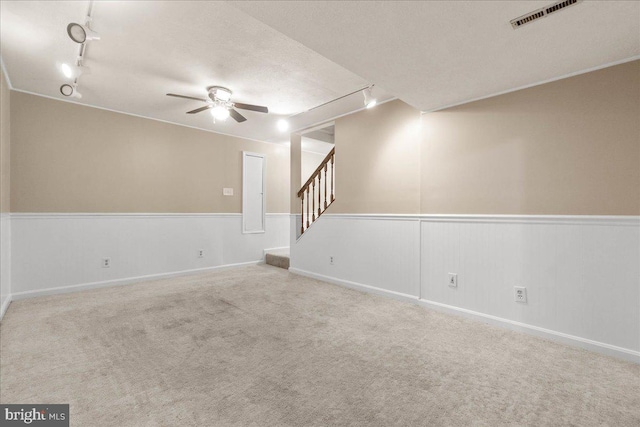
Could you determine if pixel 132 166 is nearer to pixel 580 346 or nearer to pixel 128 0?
pixel 128 0

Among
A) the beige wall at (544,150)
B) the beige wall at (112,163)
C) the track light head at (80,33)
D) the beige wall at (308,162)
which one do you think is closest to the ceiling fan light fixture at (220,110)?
the track light head at (80,33)

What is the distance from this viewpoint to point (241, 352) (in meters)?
2.23

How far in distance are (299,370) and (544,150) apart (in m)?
2.77

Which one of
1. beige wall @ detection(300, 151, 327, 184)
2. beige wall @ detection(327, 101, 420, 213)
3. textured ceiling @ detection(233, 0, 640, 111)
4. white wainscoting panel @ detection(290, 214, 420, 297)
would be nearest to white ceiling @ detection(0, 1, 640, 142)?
textured ceiling @ detection(233, 0, 640, 111)

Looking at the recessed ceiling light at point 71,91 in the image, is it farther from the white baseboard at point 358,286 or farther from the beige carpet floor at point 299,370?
the white baseboard at point 358,286

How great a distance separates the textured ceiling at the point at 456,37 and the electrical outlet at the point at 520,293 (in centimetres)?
189

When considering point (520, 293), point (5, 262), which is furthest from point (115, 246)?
point (520, 293)

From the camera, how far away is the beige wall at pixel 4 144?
304 centimetres

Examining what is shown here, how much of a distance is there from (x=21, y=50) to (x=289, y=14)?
9.32 ft

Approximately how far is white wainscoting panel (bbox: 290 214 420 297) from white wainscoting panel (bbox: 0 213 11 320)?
367cm

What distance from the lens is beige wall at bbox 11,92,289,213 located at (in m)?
3.72

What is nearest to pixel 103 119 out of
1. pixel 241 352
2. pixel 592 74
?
pixel 241 352

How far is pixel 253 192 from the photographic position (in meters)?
6.09

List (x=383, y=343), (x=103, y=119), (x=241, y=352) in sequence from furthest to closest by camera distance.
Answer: (x=103, y=119), (x=383, y=343), (x=241, y=352)
